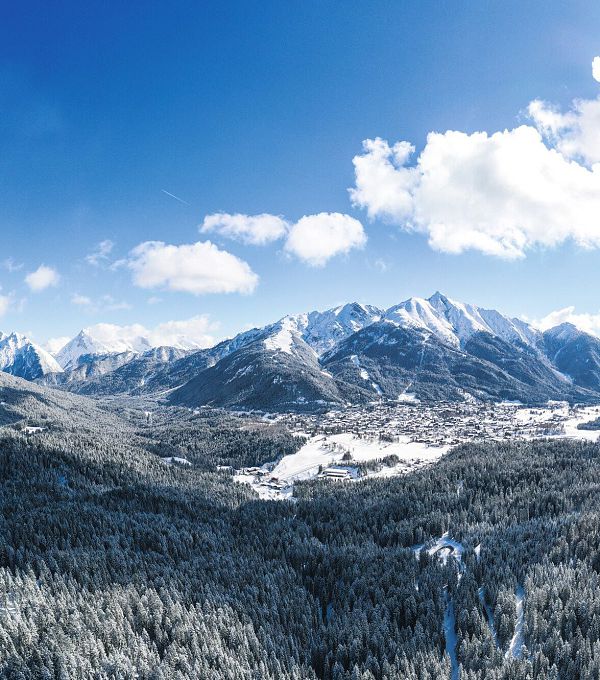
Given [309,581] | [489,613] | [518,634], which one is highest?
[518,634]

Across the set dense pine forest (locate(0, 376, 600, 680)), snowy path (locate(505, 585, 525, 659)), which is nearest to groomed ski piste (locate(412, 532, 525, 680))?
snowy path (locate(505, 585, 525, 659))

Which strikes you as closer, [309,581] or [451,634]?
[451,634]

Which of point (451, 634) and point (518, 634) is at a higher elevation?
point (518, 634)

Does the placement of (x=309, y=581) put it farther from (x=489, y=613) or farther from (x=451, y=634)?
(x=489, y=613)

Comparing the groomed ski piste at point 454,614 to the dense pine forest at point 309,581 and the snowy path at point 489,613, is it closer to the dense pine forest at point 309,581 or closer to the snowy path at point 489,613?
the snowy path at point 489,613

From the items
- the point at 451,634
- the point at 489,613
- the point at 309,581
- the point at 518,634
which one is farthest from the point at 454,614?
the point at 309,581

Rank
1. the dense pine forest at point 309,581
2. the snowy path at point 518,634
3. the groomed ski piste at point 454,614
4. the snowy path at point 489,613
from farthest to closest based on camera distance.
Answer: the snowy path at point 489,613 → the groomed ski piste at point 454,614 → the snowy path at point 518,634 → the dense pine forest at point 309,581

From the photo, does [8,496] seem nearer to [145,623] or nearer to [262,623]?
[145,623]

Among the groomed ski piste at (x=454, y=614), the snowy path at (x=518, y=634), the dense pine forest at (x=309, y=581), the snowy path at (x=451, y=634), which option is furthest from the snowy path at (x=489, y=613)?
the snowy path at (x=451, y=634)
